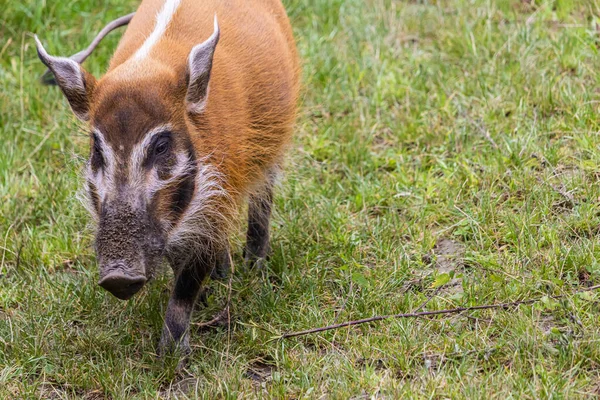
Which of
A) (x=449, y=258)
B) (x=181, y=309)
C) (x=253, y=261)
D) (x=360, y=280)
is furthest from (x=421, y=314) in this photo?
(x=253, y=261)

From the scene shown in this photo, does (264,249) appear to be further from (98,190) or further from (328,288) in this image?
(98,190)

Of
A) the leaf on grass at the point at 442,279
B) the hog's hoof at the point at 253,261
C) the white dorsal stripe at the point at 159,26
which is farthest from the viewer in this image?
the hog's hoof at the point at 253,261

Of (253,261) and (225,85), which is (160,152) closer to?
(225,85)

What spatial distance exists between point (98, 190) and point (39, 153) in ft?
8.61

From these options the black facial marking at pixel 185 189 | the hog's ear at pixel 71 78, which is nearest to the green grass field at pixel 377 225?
the hog's ear at pixel 71 78

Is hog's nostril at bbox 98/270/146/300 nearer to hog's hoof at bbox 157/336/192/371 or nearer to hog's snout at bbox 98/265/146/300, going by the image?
hog's snout at bbox 98/265/146/300

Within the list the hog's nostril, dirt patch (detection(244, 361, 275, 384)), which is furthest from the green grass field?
the hog's nostril

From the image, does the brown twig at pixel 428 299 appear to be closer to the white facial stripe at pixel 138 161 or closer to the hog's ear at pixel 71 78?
the white facial stripe at pixel 138 161

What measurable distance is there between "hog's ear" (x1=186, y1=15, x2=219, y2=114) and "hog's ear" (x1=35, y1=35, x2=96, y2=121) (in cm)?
52

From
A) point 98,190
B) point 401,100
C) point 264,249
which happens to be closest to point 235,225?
point 264,249

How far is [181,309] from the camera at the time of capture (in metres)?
4.77

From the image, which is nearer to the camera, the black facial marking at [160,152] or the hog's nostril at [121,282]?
the hog's nostril at [121,282]

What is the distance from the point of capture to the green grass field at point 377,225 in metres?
4.36

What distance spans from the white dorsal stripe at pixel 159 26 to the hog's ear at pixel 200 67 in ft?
1.19
